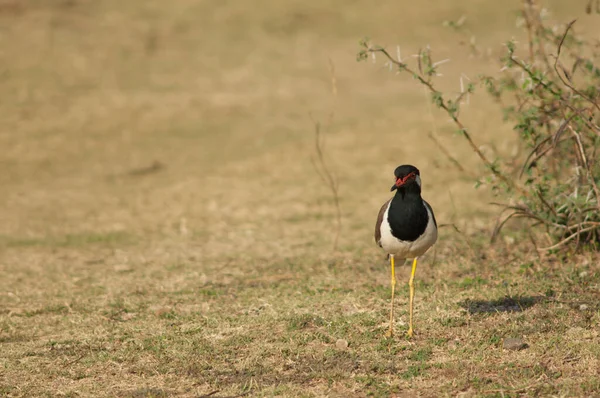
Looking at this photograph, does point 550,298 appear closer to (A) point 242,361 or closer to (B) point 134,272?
(A) point 242,361

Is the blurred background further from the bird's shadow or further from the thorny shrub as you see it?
the bird's shadow

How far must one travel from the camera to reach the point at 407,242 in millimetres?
5859

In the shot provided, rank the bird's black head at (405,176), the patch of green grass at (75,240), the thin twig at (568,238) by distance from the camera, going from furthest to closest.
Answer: the patch of green grass at (75,240) < the thin twig at (568,238) < the bird's black head at (405,176)

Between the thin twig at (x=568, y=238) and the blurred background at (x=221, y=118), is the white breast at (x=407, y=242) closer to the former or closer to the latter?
the thin twig at (x=568, y=238)

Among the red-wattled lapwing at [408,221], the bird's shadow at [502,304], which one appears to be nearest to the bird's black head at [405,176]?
the red-wattled lapwing at [408,221]

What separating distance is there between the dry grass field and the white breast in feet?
1.96

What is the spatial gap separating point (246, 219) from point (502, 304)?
207 inches

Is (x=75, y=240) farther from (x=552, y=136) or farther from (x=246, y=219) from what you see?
(x=552, y=136)

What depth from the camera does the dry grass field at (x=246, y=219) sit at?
5453 mm

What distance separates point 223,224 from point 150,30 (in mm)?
12727

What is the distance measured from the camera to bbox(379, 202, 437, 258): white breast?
5.87 m

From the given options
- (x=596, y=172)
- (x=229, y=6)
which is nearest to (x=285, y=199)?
(x=596, y=172)

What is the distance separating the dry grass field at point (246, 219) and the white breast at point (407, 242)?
597mm

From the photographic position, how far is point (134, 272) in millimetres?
→ 8492
